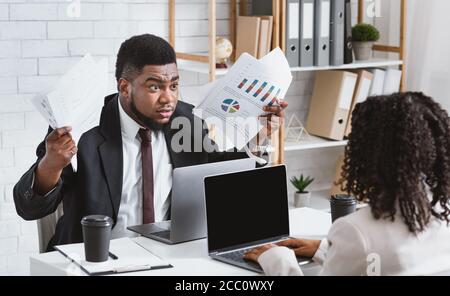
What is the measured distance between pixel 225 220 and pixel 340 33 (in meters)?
1.88

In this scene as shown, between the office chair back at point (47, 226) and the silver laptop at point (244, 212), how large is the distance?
0.65 metres

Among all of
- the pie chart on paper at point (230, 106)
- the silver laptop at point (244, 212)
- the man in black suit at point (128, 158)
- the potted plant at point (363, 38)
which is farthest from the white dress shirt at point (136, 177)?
the potted plant at point (363, 38)

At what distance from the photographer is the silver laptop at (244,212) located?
208cm

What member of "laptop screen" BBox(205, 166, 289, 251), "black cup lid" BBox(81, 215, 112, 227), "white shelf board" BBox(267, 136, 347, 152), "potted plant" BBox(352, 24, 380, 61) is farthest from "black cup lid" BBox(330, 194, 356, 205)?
"potted plant" BBox(352, 24, 380, 61)

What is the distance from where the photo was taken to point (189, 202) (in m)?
2.21

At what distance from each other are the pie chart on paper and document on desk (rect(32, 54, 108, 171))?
476 millimetres

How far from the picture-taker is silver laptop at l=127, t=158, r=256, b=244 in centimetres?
218

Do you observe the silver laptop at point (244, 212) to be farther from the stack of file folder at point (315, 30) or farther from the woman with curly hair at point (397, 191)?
the stack of file folder at point (315, 30)

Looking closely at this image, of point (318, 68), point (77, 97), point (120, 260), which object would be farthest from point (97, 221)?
point (318, 68)

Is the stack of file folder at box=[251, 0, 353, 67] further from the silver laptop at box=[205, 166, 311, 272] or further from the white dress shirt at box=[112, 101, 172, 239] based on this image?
the silver laptop at box=[205, 166, 311, 272]

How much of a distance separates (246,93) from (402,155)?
0.98m

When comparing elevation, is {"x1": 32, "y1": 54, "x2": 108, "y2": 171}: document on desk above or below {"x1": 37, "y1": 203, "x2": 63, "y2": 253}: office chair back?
above

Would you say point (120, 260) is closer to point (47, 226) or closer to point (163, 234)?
point (163, 234)
